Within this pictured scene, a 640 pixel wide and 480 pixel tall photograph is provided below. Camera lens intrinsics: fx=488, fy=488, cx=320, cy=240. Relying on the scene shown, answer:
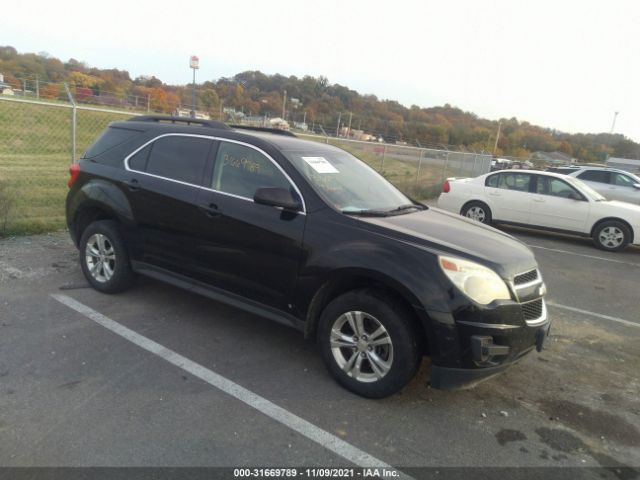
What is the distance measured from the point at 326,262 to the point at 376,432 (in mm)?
1157

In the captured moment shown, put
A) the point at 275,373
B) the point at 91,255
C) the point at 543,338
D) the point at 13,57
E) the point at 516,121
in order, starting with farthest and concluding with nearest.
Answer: the point at 516,121, the point at 13,57, the point at 91,255, the point at 275,373, the point at 543,338

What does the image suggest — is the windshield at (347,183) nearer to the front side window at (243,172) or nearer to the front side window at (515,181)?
the front side window at (243,172)

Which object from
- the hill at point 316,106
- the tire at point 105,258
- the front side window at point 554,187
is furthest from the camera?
the hill at point 316,106

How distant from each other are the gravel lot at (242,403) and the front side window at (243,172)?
128cm

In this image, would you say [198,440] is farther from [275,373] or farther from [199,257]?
[199,257]

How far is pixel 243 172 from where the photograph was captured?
402cm

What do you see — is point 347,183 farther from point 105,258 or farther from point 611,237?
point 611,237

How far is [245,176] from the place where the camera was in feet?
13.1

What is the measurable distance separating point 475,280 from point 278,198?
4.89 ft

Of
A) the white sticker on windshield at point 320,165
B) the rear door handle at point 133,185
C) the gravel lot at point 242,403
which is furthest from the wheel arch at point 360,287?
the rear door handle at point 133,185

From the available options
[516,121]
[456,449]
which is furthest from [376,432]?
[516,121]

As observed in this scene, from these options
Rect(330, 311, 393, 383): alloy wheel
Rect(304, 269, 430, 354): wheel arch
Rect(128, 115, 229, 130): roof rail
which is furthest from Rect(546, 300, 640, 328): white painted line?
Rect(128, 115, 229, 130): roof rail

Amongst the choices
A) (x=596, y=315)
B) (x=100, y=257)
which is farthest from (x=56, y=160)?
(x=596, y=315)

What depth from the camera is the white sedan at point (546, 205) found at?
9.76 m
